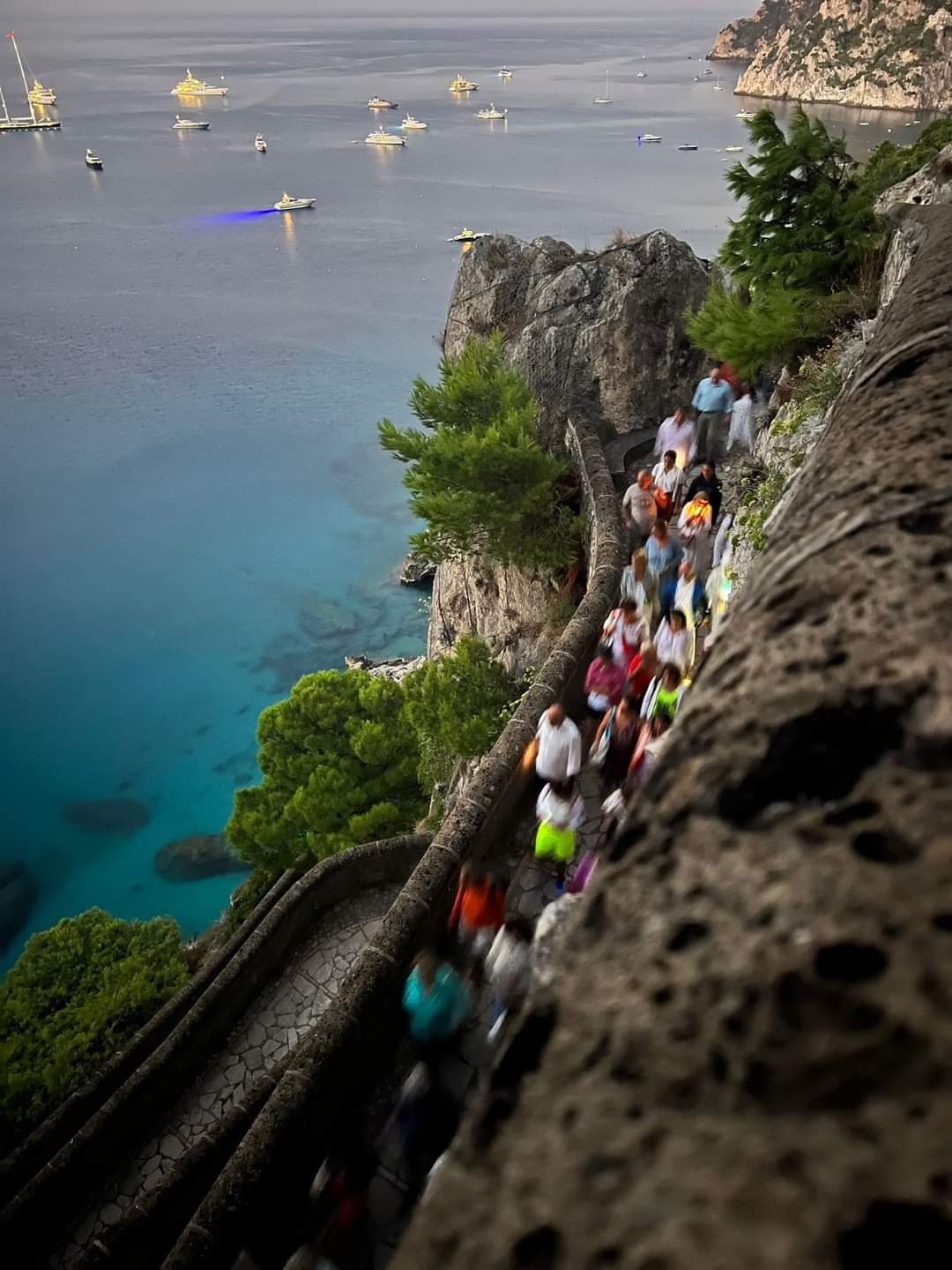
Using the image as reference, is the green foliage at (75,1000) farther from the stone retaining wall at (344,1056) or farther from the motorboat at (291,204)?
the motorboat at (291,204)

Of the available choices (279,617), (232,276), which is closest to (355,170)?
(232,276)

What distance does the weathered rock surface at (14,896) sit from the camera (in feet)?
157

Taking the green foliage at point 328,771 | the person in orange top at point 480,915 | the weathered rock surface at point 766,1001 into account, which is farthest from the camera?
the green foliage at point 328,771

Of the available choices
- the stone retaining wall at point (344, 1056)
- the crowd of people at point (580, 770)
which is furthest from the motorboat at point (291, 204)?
the stone retaining wall at point (344, 1056)

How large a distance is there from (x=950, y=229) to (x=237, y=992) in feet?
44.5

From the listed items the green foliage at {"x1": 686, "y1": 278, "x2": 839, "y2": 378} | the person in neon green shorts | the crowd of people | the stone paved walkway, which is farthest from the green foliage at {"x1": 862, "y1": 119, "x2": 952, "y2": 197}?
the stone paved walkway

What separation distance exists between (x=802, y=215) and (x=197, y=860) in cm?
4619

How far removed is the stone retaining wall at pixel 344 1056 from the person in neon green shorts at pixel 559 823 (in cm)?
98

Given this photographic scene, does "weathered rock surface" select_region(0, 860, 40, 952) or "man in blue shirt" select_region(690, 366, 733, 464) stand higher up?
"man in blue shirt" select_region(690, 366, 733, 464)

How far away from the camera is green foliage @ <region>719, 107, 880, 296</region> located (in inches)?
627

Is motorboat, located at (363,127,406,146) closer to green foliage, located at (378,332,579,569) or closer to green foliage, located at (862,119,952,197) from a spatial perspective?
green foliage, located at (862,119,952,197)

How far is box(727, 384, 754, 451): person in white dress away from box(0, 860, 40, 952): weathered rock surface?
156 feet

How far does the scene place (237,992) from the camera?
13.7 meters

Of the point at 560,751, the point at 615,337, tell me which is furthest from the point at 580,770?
the point at 615,337
